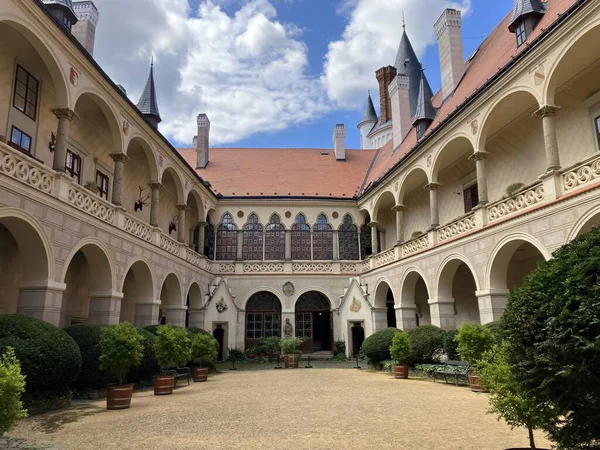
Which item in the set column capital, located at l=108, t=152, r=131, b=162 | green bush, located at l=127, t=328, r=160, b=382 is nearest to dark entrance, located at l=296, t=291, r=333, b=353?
green bush, located at l=127, t=328, r=160, b=382

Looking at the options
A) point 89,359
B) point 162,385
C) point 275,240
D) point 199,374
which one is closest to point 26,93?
point 89,359

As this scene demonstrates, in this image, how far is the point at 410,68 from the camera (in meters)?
32.7

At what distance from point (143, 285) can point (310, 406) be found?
9818mm

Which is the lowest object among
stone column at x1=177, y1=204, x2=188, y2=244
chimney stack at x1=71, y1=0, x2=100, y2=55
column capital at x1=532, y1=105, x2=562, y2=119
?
stone column at x1=177, y1=204, x2=188, y2=244

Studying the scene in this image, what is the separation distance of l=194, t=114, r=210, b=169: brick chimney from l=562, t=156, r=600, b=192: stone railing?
874 inches

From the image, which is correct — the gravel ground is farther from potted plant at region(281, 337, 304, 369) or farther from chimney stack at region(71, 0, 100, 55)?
chimney stack at region(71, 0, 100, 55)

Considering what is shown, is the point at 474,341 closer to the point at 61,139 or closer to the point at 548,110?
the point at 548,110

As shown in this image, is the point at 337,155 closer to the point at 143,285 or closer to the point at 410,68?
the point at 410,68

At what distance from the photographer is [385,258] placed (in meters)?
22.3

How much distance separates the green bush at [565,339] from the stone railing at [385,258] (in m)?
16.5

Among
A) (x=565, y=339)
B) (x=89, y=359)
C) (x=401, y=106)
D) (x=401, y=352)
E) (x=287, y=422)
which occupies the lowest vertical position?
(x=287, y=422)

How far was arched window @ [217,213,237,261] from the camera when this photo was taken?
25.8m

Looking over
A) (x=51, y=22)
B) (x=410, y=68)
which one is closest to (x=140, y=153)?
(x=51, y=22)

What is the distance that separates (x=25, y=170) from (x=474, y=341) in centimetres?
1168
